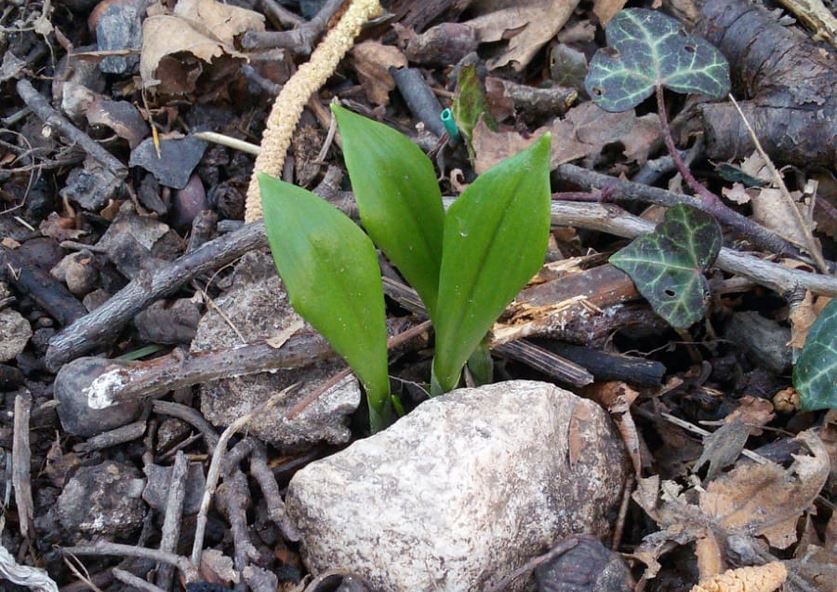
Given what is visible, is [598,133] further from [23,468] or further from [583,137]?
[23,468]

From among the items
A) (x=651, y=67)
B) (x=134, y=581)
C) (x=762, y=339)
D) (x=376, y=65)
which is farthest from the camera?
(x=376, y=65)

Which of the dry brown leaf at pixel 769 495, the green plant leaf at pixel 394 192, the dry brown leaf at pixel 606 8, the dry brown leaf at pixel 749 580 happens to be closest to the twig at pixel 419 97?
the dry brown leaf at pixel 606 8

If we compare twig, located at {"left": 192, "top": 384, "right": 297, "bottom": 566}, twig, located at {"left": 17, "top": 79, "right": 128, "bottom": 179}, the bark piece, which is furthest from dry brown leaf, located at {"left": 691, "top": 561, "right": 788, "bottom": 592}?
twig, located at {"left": 17, "top": 79, "right": 128, "bottom": 179}

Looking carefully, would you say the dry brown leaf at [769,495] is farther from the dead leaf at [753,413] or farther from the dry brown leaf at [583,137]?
the dry brown leaf at [583,137]

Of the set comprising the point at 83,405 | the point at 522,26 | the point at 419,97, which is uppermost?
the point at 522,26

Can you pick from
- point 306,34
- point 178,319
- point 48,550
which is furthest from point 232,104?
point 48,550

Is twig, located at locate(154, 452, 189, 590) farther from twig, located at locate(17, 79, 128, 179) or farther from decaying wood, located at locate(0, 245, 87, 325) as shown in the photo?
twig, located at locate(17, 79, 128, 179)

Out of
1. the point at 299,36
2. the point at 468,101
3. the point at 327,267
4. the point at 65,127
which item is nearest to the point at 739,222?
the point at 468,101
